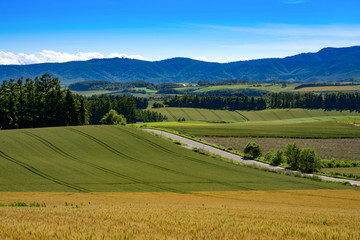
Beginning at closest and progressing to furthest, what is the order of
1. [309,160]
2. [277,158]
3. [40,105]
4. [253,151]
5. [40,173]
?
1. [40,173]
2. [309,160]
3. [277,158]
4. [253,151]
5. [40,105]

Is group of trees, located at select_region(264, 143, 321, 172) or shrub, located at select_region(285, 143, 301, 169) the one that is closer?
group of trees, located at select_region(264, 143, 321, 172)

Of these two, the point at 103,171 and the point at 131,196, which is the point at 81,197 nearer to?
the point at 131,196

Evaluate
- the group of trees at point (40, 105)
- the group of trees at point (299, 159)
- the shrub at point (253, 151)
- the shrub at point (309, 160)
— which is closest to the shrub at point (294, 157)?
the group of trees at point (299, 159)

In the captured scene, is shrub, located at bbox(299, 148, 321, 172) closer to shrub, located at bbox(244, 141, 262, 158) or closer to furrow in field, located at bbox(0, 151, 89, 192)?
shrub, located at bbox(244, 141, 262, 158)

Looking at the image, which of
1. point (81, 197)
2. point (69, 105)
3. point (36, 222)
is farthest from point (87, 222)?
point (69, 105)

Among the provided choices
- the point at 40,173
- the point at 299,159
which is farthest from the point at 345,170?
the point at 40,173

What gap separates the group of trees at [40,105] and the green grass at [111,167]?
2111 cm

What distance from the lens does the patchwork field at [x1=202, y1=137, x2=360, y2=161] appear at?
81562 mm

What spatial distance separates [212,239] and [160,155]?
166ft

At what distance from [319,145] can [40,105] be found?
73.5 metres

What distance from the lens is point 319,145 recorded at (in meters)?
91.0

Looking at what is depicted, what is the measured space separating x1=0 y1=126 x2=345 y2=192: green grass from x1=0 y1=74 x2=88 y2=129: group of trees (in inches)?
831

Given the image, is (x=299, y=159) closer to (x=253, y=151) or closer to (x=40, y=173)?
(x=253, y=151)

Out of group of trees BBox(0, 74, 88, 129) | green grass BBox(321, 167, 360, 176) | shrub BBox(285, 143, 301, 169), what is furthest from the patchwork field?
group of trees BBox(0, 74, 88, 129)
